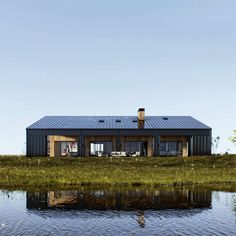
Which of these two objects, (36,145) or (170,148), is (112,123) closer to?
(170,148)

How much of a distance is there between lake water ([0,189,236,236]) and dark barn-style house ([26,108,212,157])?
2778cm

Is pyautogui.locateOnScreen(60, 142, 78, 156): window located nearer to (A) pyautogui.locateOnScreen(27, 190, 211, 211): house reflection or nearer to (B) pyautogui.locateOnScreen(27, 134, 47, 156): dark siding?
(B) pyautogui.locateOnScreen(27, 134, 47, 156): dark siding

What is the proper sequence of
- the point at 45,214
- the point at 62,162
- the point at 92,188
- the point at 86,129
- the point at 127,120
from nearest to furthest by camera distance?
1. the point at 45,214
2. the point at 92,188
3. the point at 62,162
4. the point at 86,129
5. the point at 127,120

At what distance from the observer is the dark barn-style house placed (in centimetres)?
5209

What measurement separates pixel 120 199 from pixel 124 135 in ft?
105

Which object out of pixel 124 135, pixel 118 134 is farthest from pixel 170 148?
pixel 118 134

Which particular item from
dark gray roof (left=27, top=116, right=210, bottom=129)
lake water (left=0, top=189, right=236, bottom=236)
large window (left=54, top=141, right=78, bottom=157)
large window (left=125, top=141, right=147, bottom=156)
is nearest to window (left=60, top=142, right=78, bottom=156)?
large window (left=54, top=141, right=78, bottom=157)

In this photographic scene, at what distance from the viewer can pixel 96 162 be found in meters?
44.7

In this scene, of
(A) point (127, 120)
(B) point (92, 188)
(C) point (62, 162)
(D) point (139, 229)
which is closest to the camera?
(D) point (139, 229)

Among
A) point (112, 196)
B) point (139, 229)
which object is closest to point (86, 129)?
point (112, 196)

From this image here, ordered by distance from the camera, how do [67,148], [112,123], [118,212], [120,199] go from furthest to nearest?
[67,148] < [112,123] < [120,199] < [118,212]

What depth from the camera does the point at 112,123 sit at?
182 feet

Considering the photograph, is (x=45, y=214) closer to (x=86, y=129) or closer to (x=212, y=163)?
(x=212, y=163)

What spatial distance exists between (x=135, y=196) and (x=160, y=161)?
23.5 meters
